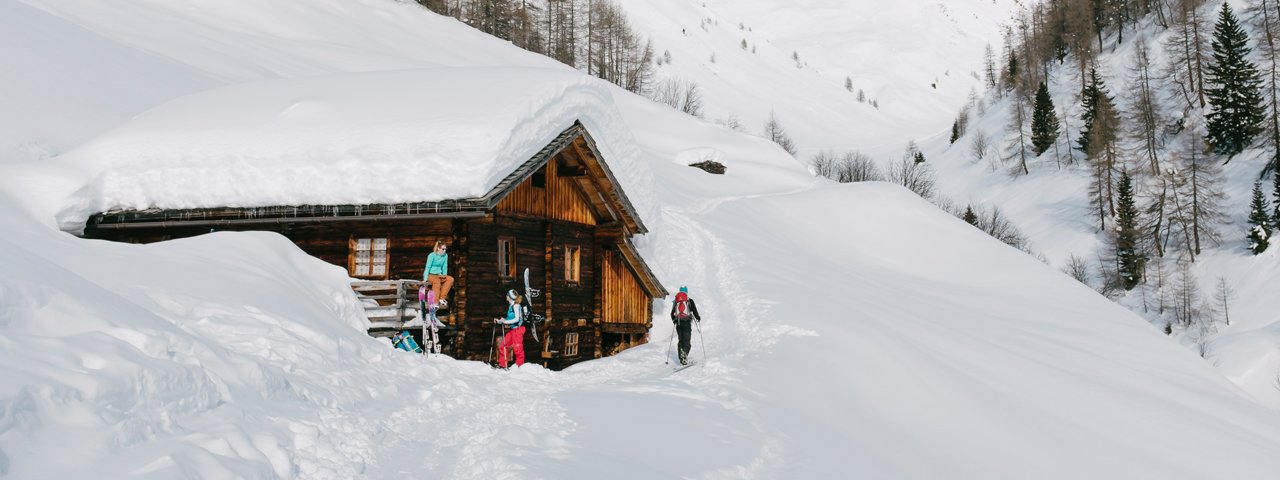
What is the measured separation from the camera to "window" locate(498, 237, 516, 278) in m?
18.7

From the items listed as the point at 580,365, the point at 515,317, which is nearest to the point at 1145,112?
the point at 580,365

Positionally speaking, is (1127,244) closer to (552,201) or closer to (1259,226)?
(1259,226)

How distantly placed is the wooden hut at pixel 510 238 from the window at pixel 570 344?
3 cm

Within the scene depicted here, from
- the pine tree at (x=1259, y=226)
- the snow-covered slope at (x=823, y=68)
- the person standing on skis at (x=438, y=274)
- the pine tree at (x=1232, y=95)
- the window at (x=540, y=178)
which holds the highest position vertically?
the snow-covered slope at (x=823, y=68)

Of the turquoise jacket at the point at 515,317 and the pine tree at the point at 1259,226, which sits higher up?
the pine tree at the point at 1259,226

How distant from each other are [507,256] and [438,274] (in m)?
3.00

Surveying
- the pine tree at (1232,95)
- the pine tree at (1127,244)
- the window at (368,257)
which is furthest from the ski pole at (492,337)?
the pine tree at (1232,95)

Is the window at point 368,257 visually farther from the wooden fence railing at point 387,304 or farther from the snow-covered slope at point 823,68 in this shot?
the snow-covered slope at point 823,68

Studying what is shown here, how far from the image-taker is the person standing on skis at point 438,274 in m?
16.2

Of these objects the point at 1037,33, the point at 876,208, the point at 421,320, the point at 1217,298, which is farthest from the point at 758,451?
the point at 1037,33

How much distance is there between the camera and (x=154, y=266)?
35.7 feet

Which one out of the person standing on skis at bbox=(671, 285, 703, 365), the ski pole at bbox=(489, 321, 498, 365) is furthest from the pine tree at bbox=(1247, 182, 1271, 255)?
the ski pole at bbox=(489, 321, 498, 365)

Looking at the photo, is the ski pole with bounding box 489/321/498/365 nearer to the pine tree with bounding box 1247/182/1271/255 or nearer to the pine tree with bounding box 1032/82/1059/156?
the pine tree with bounding box 1247/182/1271/255

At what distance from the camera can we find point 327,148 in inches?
683
